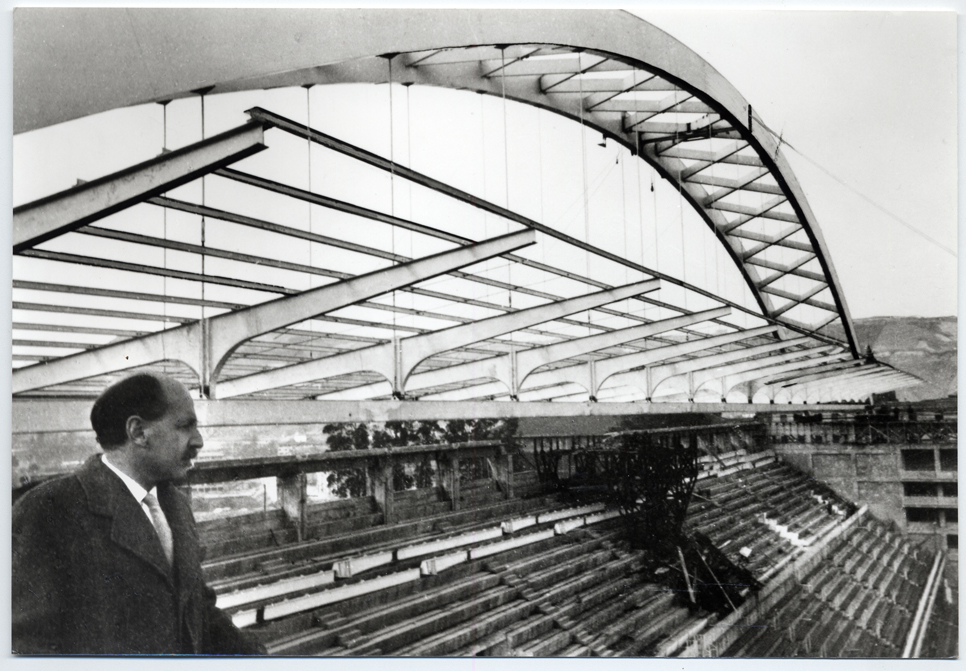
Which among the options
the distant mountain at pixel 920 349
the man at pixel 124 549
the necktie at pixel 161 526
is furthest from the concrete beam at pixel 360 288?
the distant mountain at pixel 920 349

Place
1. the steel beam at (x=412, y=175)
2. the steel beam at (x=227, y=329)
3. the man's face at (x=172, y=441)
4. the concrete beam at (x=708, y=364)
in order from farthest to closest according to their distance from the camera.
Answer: the concrete beam at (x=708, y=364) → the steel beam at (x=227, y=329) → the man's face at (x=172, y=441) → the steel beam at (x=412, y=175)

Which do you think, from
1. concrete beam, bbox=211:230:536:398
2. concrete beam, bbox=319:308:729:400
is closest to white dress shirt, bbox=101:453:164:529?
concrete beam, bbox=211:230:536:398

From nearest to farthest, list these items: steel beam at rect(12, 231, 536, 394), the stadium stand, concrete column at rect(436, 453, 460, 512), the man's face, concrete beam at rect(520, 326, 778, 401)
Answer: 1. the man's face
2. the stadium stand
3. steel beam at rect(12, 231, 536, 394)
4. concrete column at rect(436, 453, 460, 512)
5. concrete beam at rect(520, 326, 778, 401)

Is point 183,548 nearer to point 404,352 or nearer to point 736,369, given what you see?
point 404,352

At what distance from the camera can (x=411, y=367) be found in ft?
25.7

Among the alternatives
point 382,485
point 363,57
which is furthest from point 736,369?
point 363,57

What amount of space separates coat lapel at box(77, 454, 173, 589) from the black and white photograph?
0.03 m

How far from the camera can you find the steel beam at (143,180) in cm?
440

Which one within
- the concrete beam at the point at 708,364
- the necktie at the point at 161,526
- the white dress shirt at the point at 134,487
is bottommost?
the necktie at the point at 161,526

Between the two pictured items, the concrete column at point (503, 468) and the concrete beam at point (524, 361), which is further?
the concrete beam at point (524, 361)

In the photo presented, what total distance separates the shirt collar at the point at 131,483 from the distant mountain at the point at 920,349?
7493 mm

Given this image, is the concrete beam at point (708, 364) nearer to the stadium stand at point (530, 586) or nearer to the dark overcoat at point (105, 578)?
the stadium stand at point (530, 586)

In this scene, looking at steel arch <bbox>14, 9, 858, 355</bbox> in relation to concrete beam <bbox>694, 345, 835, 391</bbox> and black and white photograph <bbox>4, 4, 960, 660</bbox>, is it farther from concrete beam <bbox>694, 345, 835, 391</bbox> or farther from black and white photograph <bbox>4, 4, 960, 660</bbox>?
concrete beam <bbox>694, 345, 835, 391</bbox>

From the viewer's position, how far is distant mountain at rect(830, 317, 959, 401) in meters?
6.25
